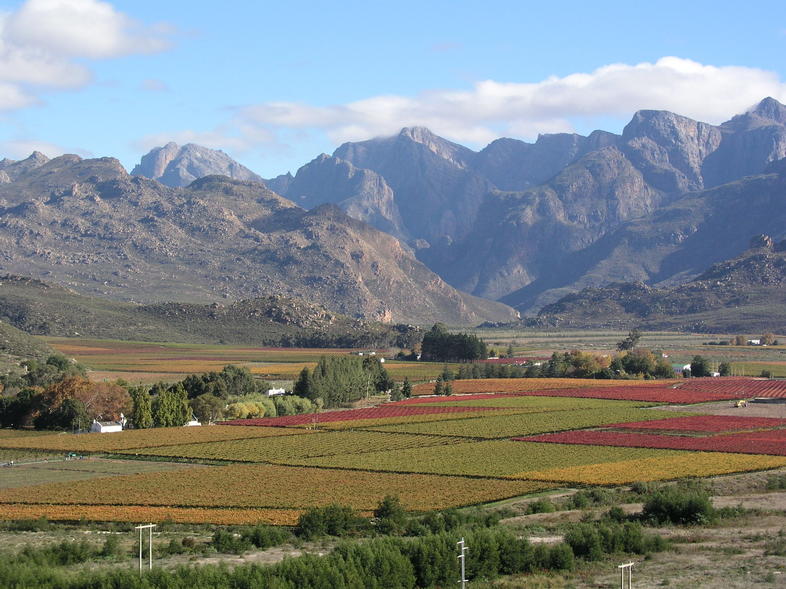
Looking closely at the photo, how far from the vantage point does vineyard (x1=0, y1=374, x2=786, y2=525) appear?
50938 mm

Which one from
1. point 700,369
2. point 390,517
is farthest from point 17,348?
point 390,517

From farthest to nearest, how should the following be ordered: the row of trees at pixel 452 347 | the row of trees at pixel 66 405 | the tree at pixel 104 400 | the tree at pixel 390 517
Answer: the row of trees at pixel 452 347 → the tree at pixel 104 400 → the row of trees at pixel 66 405 → the tree at pixel 390 517

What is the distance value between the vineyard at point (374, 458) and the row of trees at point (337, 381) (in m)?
7.92

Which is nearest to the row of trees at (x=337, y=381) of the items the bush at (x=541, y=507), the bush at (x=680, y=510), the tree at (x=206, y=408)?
the tree at (x=206, y=408)

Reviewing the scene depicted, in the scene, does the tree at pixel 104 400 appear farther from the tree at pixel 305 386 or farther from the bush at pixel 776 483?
the bush at pixel 776 483

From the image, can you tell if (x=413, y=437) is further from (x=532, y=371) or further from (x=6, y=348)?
(x=6, y=348)

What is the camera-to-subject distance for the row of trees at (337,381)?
115 m

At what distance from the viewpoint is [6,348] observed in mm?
147000

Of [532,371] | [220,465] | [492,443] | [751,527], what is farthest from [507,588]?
[532,371]

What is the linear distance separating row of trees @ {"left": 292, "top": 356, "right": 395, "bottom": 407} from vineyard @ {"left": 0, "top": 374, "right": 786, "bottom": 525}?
792 cm

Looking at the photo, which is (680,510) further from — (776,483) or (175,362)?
(175,362)

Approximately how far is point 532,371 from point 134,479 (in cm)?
9933

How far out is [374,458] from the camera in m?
67.3

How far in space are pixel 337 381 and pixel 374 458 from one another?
166 ft
